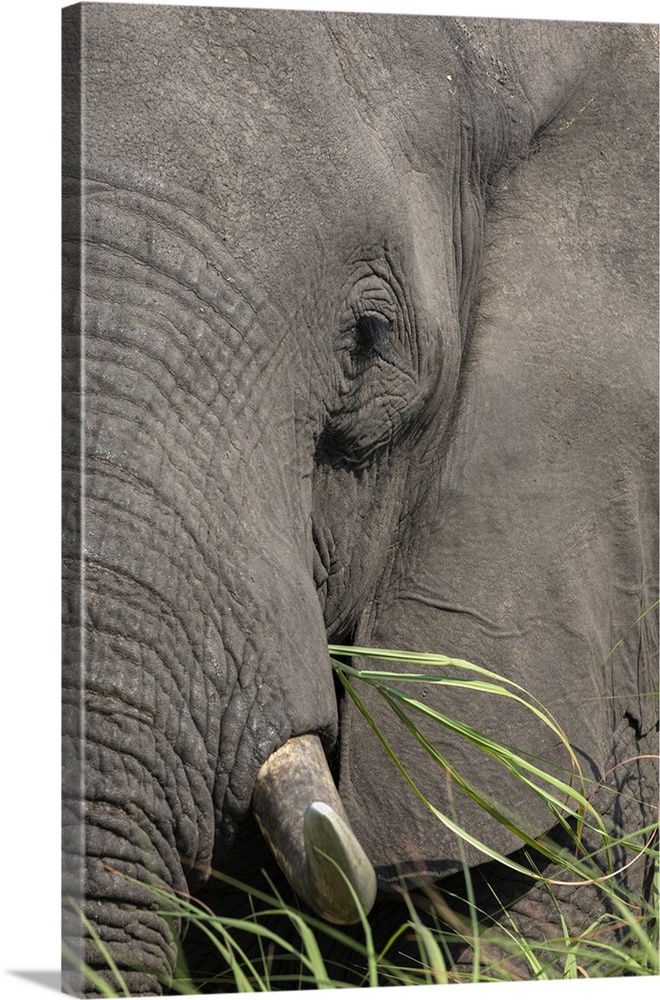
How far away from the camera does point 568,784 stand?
2.94 metres

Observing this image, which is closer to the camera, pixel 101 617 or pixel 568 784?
pixel 101 617

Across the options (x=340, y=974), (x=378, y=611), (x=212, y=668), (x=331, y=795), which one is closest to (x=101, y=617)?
(x=212, y=668)

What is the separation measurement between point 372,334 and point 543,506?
0.45m

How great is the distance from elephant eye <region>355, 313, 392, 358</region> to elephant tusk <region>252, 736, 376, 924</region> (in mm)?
532

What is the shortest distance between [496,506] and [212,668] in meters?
0.69

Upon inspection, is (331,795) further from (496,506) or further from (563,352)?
(563,352)

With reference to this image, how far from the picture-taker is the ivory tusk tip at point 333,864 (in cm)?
218

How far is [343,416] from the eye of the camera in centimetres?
258

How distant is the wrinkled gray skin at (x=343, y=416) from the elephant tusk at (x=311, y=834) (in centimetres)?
3

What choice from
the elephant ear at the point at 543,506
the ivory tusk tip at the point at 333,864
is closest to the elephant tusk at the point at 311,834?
the ivory tusk tip at the point at 333,864

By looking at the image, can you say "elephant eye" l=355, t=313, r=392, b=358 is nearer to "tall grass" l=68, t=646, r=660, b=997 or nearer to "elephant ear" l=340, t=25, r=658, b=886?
"elephant ear" l=340, t=25, r=658, b=886

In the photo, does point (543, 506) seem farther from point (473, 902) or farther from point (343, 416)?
point (473, 902)

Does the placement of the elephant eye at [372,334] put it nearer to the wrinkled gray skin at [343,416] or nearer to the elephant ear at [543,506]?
the wrinkled gray skin at [343,416]

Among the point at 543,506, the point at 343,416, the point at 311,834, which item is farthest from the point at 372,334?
the point at 311,834
